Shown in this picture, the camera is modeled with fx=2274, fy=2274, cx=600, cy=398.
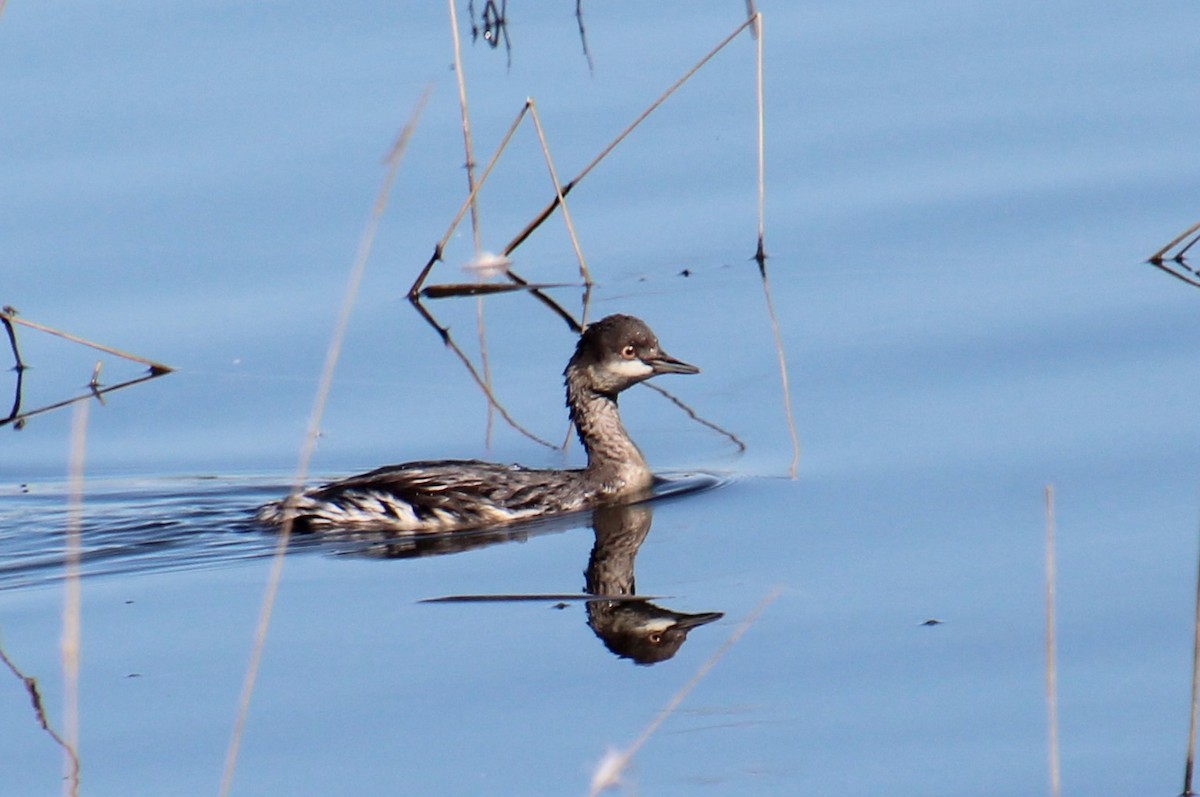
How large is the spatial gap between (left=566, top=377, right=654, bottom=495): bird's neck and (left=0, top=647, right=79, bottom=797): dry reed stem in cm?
321

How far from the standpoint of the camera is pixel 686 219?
13.0m

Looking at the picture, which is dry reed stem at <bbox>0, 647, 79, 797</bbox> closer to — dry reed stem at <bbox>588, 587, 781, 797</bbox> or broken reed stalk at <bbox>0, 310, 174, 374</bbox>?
dry reed stem at <bbox>588, 587, 781, 797</bbox>

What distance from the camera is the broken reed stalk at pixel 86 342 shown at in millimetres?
10938

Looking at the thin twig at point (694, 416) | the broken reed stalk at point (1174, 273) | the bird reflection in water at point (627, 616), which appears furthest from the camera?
the broken reed stalk at point (1174, 273)

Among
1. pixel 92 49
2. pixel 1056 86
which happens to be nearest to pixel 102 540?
pixel 92 49

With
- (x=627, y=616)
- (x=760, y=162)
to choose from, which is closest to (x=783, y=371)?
(x=760, y=162)

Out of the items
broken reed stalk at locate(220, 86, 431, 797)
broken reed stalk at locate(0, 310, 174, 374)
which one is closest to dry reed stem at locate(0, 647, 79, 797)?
broken reed stalk at locate(220, 86, 431, 797)

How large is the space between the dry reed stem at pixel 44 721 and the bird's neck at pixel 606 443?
321cm

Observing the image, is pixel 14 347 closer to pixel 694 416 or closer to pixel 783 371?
pixel 694 416

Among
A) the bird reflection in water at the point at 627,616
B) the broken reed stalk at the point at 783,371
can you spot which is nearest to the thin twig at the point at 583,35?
the broken reed stalk at the point at 783,371

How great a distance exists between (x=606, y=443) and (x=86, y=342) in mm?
2584

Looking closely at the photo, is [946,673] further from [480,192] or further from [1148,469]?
[480,192]

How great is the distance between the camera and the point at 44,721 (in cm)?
713

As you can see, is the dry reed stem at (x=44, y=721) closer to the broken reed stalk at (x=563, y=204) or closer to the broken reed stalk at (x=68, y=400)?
the broken reed stalk at (x=68, y=400)
